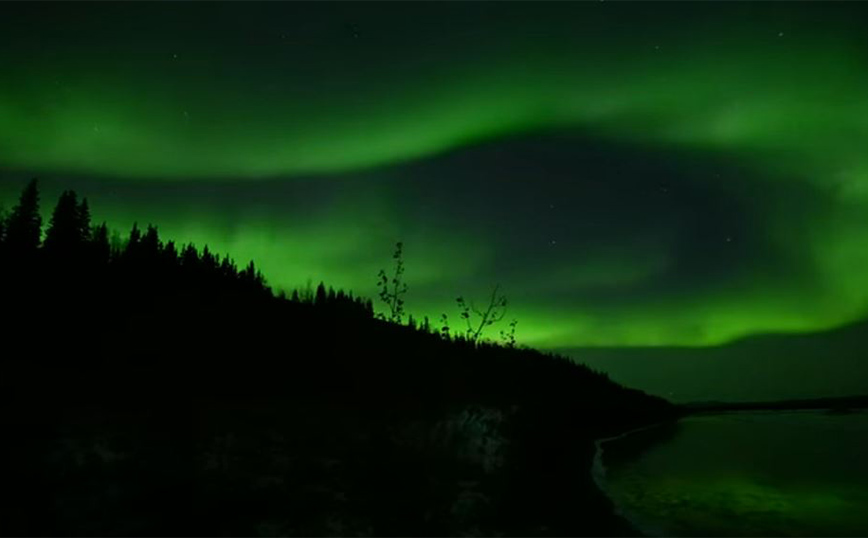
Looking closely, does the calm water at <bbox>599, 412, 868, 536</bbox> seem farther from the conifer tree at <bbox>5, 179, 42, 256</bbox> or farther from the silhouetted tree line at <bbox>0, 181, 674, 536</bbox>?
the conifer tree at <bbox>5, 179, 42, 256</bbox>

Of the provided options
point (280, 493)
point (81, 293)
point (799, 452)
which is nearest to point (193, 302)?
point (81, 293)

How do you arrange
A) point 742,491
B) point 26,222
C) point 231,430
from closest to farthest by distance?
point 231,430
point 742,491
point 26,222

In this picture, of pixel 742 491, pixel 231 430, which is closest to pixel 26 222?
pixel 231 430

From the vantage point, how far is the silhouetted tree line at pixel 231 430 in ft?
75.1

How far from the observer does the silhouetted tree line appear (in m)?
22.9

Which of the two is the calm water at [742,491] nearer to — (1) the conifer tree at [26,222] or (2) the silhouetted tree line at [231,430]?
(2) the silhouetted tree line at [231,430]

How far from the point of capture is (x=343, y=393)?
4003 cm

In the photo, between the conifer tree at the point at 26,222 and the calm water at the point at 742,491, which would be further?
the conifer tree at the point at 26,222

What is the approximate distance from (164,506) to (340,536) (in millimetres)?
6874

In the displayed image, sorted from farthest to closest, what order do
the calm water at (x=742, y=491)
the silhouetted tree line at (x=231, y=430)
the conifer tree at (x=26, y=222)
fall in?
the conifer tree at (x=26, y=222) < the calm water at (x=742, y=491) < the silhouetted tree line at (x=231, y=430)

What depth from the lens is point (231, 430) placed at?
29.3m

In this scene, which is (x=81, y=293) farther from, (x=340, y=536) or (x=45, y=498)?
(x=340, y=536)

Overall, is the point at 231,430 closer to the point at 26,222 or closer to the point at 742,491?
the point at 742,491

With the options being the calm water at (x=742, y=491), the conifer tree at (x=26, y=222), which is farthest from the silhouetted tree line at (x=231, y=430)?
the conifer tree at (x=26, y=222)
